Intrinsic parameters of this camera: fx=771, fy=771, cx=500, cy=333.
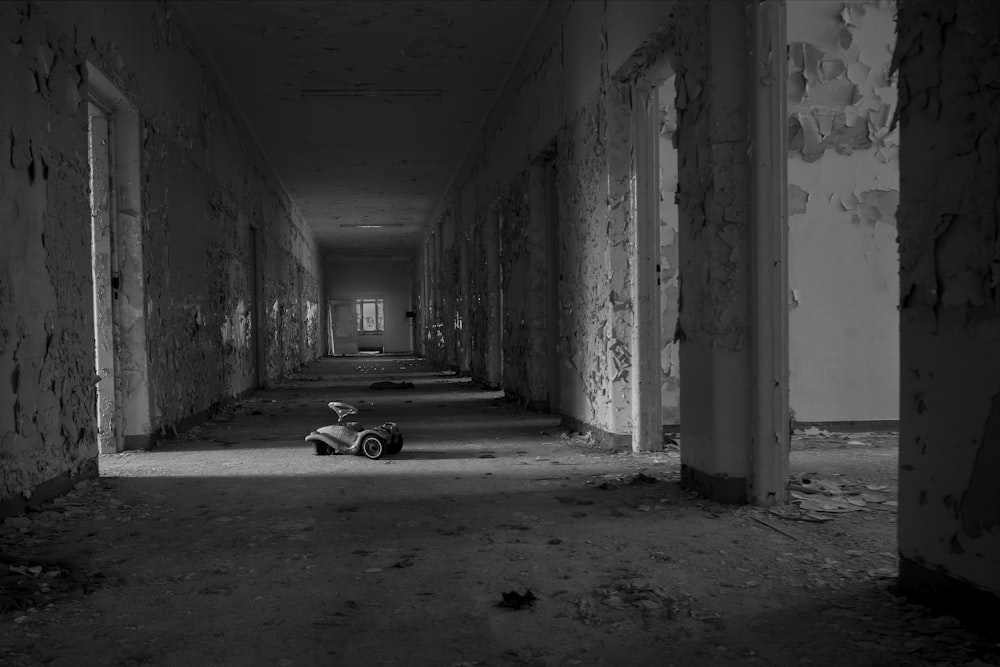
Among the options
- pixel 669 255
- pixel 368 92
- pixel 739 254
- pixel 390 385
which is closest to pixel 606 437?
pixel 669 255

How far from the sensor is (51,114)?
384 cm

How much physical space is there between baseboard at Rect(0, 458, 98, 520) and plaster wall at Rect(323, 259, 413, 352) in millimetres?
22678

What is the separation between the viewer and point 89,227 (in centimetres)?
437

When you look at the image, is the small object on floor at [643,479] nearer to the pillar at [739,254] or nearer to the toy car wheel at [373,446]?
the pillar at [739,254]

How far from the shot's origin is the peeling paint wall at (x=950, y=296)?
183 cm

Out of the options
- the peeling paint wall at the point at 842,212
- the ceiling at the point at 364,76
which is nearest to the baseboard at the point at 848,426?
the peeling paint wall at the point at 842,212

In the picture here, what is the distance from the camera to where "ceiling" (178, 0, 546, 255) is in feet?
21.8

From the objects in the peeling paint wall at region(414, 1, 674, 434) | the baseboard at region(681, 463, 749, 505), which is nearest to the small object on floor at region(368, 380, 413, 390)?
the peeling paint wall at region(414, 1, 674, 434)

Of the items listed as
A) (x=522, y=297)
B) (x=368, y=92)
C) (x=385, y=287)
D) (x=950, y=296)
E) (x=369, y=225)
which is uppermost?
(x=368, y=92)

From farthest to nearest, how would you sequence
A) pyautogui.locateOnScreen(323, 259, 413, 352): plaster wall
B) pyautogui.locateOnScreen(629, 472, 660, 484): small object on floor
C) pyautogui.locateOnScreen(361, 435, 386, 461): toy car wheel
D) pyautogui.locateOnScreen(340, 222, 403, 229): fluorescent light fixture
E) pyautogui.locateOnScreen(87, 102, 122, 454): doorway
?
pyautogui.locateOnScreen(323, 259, 413, 352): plaster wall
pyautogui.locateOnScreen(340, 222, 403, 229): fluorescent light fixture
pyautogui.locateOnScreen(87, 102, 122, 454): doorway
pyautogui.locateOnScreen(361, 435, 386, 461): toy car wheel
pyautogui.locateOnScreen(629, 472, 660, 484): small object on floor

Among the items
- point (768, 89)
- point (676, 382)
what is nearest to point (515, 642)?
point (768, 89)

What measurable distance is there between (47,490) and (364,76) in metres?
5.86

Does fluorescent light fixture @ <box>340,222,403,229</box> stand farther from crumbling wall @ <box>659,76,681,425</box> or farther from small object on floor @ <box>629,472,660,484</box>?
small object on floor @ <box>629,472,660,484</box>

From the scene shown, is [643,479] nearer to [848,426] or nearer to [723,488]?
[723,488]
